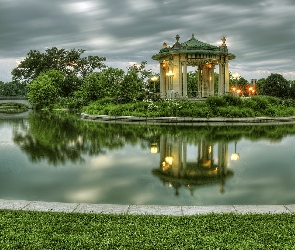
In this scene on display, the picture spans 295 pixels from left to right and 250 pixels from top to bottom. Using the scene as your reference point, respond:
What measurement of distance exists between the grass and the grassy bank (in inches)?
961

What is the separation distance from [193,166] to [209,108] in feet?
67.8

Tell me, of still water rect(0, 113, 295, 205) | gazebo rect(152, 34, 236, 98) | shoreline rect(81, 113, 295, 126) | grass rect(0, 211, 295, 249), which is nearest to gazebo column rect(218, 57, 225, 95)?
gazebo rect(152, 34, 236, 98)

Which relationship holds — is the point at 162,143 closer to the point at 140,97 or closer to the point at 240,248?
the point at 240,248

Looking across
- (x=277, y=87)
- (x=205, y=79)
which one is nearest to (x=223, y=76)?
(x=205, y=79)

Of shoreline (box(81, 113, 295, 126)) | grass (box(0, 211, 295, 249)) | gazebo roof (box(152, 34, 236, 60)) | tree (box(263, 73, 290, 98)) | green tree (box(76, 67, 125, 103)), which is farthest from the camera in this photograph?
tree (box(263, 73, 290, 98))

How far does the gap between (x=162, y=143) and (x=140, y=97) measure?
21.5m

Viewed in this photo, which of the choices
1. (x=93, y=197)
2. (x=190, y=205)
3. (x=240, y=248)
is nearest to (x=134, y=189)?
(x=93, y=197)

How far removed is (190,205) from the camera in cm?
722

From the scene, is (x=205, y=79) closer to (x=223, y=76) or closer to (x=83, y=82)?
(x=223, y=76)

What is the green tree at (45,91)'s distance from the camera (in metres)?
61.8

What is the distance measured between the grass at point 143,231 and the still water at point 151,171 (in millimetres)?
1327

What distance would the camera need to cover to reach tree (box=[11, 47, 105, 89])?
8325 cm

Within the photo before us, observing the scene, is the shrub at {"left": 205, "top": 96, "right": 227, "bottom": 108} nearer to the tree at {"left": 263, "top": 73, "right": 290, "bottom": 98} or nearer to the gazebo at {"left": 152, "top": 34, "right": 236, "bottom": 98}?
the gazebo at {"left": 152, "top": 34, "right": 236, "bottom": 98}

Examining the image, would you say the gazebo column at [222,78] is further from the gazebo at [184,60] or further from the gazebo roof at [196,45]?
the gazebo roof at [196,45]
